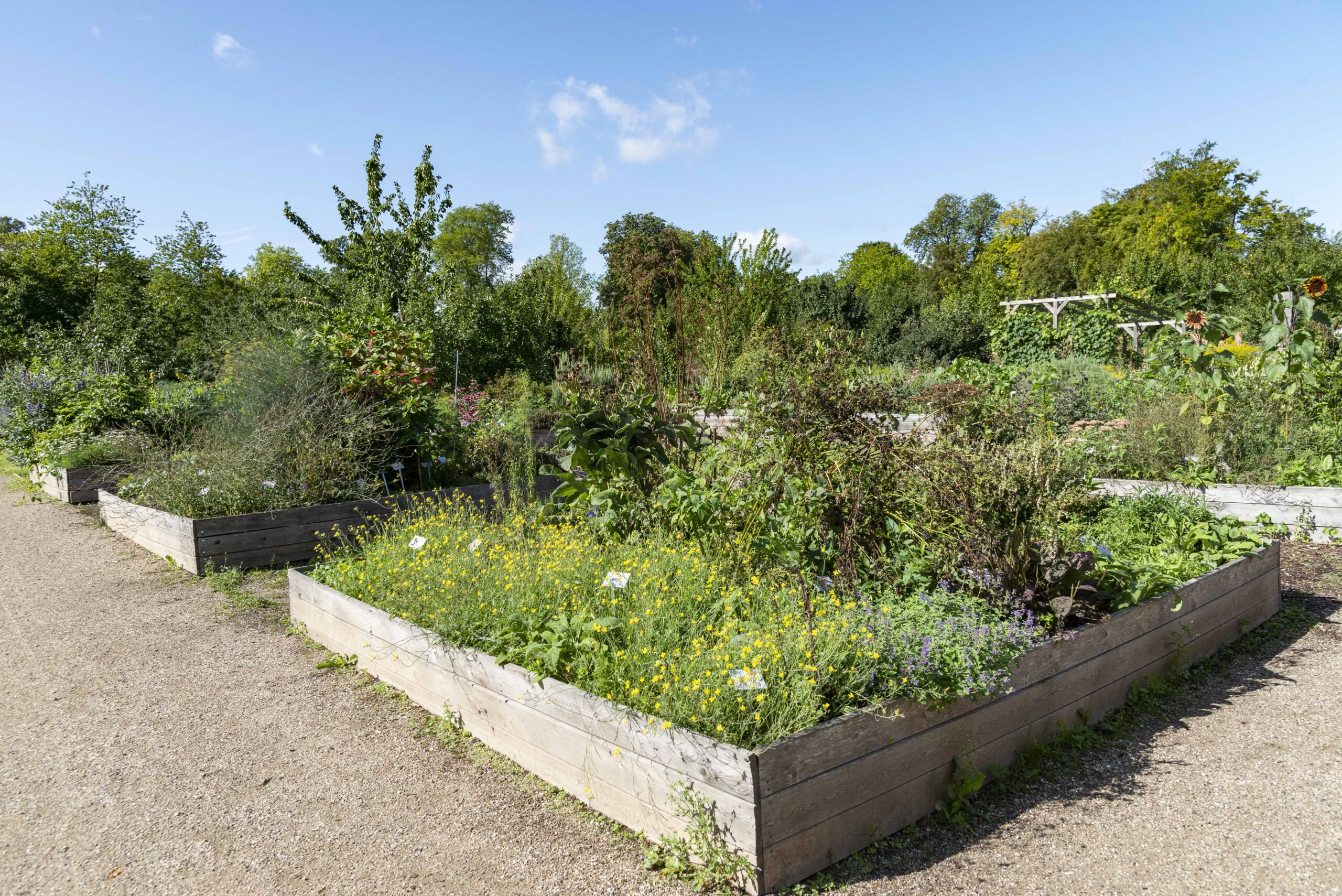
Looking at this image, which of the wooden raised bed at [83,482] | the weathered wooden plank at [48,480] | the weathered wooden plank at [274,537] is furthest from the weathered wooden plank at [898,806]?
the weathered wooden plank at [48,480]

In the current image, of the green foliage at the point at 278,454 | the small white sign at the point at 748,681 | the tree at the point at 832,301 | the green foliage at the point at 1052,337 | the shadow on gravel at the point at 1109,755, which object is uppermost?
the tree at the point at 832,301

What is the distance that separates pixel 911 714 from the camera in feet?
7.52

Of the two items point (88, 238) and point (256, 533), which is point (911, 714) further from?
point (88, 238)

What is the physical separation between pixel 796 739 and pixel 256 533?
198 inches

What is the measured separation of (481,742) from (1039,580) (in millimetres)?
2265

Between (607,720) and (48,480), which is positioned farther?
(48,480)

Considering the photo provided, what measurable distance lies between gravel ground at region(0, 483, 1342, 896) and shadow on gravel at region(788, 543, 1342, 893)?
0.03 feet

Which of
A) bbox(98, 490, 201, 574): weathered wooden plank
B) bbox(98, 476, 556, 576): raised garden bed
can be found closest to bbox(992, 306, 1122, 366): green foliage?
bbox(98, 476, 556, 576): raised garden bed

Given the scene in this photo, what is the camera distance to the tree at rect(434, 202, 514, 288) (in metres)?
41.1

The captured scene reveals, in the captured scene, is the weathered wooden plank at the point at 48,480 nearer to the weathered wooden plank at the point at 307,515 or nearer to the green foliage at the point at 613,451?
the weathered wooden plank at the point at 307,515

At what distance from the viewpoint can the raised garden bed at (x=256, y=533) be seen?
5.54 m

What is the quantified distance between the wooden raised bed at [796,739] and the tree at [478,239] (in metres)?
38.4

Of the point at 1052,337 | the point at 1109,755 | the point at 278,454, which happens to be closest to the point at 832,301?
the point at 1052,337

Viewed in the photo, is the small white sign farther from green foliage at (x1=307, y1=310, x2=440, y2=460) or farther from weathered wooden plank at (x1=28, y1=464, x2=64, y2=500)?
weathered wooden plank at (x1=28, y1=464, x2=64, y2=500)
